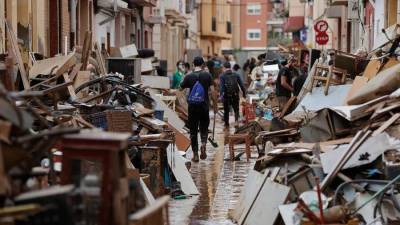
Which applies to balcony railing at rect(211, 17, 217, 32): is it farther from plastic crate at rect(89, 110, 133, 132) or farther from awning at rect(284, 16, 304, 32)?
plastic crate at rect(89, 110, 133, 132)

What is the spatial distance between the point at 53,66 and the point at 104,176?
9.63 m

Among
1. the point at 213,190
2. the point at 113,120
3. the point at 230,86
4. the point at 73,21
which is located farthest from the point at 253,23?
the point at 113,120

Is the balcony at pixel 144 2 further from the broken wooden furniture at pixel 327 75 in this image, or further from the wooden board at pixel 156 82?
the broken wooden furniture at pixel 327 75

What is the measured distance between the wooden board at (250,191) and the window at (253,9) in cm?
9502

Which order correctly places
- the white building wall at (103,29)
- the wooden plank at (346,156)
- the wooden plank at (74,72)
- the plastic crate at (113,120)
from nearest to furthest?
the wooden plank at (346,156) → the plastic crate at (113,120) → the wooden plank at (74,72) → the white building wall at (103,29)

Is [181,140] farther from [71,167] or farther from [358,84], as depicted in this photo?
[71,167]

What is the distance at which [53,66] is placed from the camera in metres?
16.3

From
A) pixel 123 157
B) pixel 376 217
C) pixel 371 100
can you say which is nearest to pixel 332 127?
pixel 371 100

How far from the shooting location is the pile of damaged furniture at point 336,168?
10.3 m

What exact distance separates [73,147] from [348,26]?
102ft

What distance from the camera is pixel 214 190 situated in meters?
15.9

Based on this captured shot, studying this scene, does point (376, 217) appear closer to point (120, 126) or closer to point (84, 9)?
point (120, 126)

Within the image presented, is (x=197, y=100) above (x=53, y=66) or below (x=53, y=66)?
below

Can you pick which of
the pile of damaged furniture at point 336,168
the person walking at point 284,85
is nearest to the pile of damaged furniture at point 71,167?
the pile of damaged furniture at point 336,168
